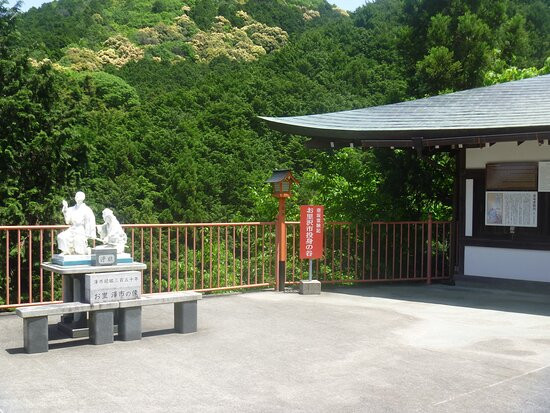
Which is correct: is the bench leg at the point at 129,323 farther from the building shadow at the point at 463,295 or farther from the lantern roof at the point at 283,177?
the building shadow at the point at 463,295

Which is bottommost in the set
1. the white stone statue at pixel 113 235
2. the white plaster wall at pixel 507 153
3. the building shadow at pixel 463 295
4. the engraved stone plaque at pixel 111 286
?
the building shadow at pixel 463 295

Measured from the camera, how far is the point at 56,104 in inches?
632

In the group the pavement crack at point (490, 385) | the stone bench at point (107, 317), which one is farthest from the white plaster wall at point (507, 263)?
the stone bench at point (107, 317)

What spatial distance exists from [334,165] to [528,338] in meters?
10.2

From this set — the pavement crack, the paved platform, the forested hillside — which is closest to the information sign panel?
the paved platform

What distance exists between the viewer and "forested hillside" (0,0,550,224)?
1547 cm

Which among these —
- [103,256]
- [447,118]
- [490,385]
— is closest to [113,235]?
[103,256]

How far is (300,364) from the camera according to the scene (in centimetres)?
620

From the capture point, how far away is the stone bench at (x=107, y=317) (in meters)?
6.46

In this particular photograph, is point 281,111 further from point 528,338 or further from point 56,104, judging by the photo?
point 528,338

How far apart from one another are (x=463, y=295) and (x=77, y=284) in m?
6.53

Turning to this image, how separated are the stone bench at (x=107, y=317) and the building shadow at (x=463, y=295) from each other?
4.15 m

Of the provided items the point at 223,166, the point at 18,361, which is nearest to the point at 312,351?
the point at 18,361

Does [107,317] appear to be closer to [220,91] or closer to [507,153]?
[507,153]
